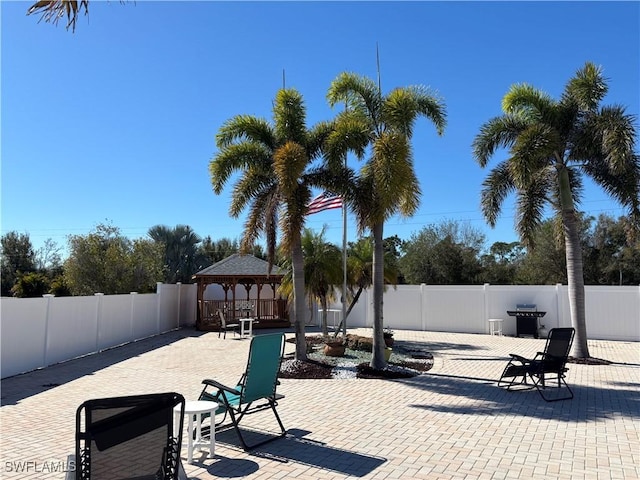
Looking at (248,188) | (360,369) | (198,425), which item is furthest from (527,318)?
(198,425)

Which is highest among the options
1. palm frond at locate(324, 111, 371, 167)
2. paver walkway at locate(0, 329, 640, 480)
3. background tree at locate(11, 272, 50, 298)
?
palm frond at locate(324, 111, 371, 167)

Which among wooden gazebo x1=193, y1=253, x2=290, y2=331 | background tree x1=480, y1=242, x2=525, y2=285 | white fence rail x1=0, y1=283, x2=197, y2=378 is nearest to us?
white fence rail x1=0, y1=283, x2=197, y2=378

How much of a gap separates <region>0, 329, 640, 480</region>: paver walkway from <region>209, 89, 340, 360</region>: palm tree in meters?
3.04

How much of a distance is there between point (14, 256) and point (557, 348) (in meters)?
37.6

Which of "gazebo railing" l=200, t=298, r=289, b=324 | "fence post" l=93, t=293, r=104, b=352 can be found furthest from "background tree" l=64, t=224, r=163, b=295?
"fence post" l=93, t=293, r=104, b=352

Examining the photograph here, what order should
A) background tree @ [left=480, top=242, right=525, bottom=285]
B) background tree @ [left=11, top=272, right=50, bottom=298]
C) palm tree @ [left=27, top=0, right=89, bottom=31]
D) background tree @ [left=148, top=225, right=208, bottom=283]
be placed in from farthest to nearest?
background tree @ [left=148, top=225, right=208, bottom=283] → background tree @ [left=480, top=242, right=525, bottom=285] → background tree @ [left=11, top=272, right=50, bottom=298] → palm tree @ [left=27, top=0, right=89, bottom=31]

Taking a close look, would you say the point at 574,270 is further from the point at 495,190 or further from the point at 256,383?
the point at 256,383

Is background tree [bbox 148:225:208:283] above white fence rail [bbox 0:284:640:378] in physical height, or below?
above

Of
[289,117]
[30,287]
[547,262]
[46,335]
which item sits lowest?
[46,335]

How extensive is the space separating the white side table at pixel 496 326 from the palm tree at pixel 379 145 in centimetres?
964

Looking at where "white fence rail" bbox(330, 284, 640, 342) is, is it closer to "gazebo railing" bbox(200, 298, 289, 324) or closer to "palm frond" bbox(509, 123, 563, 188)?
"gazebo railing" bbox(200, 298, 289, 324)

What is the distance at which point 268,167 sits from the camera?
38.5ft

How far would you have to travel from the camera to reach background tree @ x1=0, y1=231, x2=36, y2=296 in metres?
33.8

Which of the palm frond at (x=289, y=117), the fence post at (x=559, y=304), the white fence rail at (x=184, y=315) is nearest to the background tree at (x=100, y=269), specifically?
the white fence rail at (x=184, y=315)
